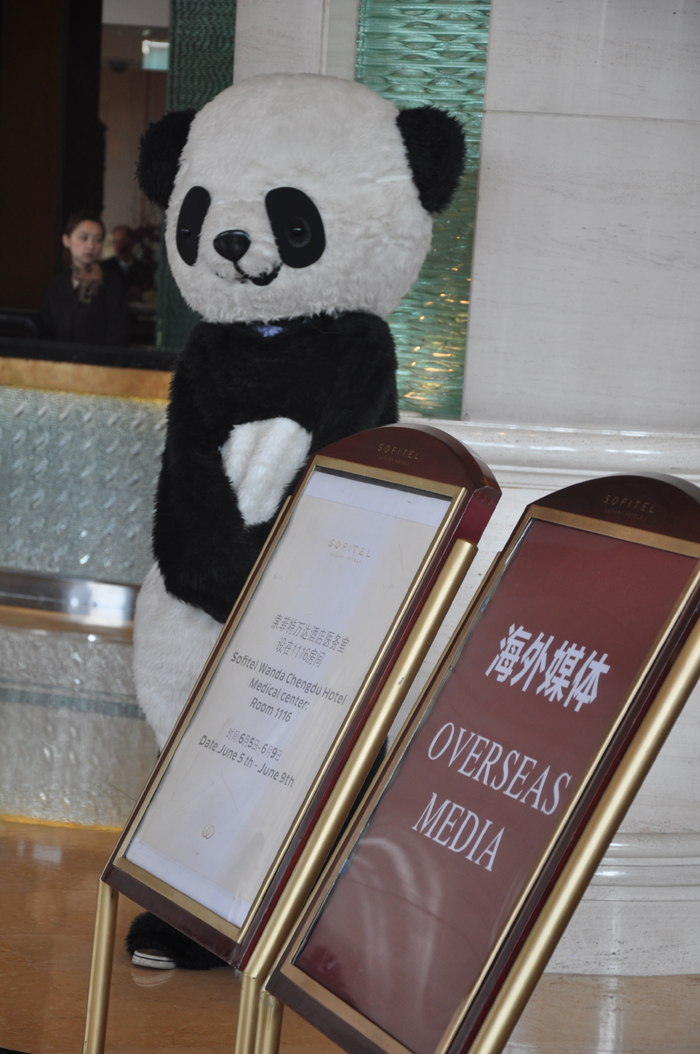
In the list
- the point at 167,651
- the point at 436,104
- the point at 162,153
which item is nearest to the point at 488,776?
the point at 167,651

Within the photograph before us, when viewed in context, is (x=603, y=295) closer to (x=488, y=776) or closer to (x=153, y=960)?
(x=488, y=776)

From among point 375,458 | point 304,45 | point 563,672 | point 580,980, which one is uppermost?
point 304,45

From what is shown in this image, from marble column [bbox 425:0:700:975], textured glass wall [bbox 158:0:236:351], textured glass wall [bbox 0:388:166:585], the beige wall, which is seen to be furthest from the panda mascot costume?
the beige wall

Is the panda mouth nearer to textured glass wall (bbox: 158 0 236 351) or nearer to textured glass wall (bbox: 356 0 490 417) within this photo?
textured glass wall (bbox: 356 0 490 417)

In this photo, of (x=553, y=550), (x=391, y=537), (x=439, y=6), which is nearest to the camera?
(x=553, y=550)

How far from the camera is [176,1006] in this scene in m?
2.21

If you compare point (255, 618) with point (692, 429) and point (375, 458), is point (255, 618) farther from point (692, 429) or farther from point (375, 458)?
point (692, 429)

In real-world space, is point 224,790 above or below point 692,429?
below

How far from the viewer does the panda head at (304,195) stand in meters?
2.10

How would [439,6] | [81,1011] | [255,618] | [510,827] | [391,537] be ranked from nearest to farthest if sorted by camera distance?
1. [510,827]
2. [391,537]
3. [255,618]
4. [81,1011]
5. [439,6]

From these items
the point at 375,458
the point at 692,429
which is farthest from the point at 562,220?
the point at 375,458

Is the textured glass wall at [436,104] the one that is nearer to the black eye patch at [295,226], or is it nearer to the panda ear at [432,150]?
the panda ear at [432,150]

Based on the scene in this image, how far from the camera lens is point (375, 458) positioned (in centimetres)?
144

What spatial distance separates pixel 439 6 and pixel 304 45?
34cm
